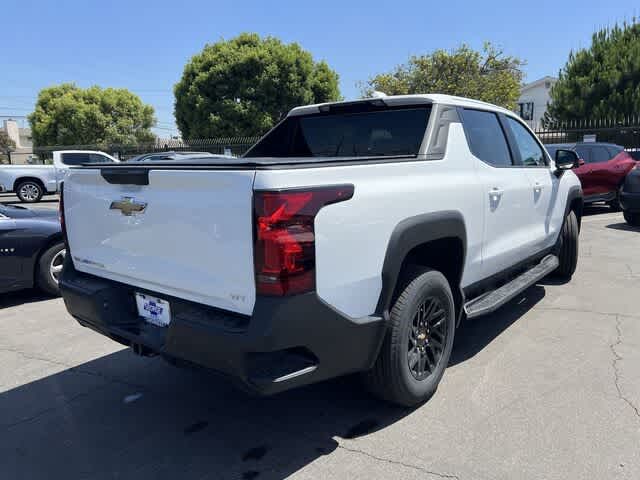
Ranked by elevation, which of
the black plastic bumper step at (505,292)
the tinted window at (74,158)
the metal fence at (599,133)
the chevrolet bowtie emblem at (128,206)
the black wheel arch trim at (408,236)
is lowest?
the black plastic bumper step at (505,292)

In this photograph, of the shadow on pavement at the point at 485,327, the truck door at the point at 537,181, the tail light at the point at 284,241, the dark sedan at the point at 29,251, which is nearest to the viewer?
the tail light at the point at 284,241

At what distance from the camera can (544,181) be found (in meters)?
4.68

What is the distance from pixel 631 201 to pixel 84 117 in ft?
119

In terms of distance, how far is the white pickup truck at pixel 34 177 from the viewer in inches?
644

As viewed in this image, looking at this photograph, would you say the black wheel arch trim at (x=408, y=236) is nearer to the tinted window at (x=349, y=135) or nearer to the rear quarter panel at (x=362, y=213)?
the rear quarter panel at (x=362, y=213)

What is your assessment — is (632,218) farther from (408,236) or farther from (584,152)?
(408,236)

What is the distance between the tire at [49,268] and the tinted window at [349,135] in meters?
2.57

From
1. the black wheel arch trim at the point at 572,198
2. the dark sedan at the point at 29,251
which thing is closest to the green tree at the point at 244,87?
the dark sedan at the point at 29,251

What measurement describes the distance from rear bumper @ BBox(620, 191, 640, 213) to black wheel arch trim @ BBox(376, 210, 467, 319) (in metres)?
7.77

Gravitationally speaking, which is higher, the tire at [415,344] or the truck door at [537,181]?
the truck door at [537,181]

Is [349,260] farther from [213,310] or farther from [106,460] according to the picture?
[106,460]

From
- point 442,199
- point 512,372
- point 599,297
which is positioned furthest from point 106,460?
point 599,297

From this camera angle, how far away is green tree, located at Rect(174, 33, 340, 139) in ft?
89.4

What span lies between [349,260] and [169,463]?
4.66 feet
